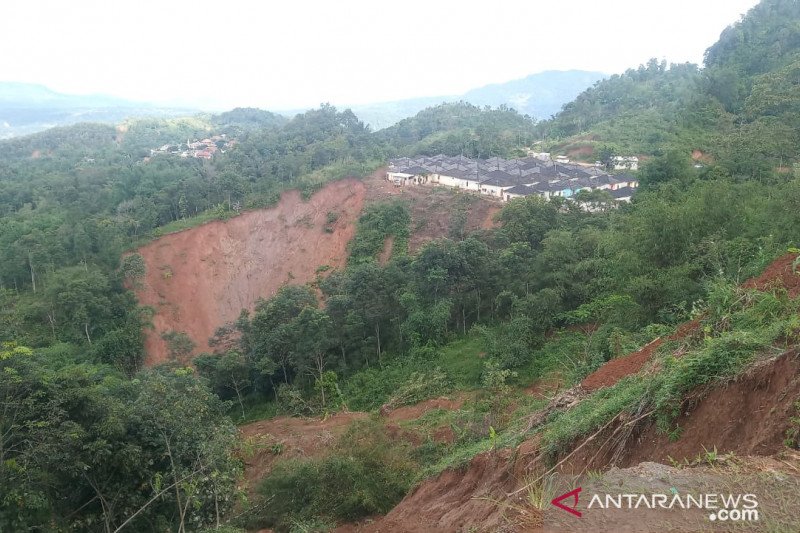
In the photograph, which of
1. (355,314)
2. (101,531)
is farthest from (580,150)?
(101,531)

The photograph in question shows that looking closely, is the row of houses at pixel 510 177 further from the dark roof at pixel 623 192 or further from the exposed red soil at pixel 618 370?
the exposed red soil at pixel 618 370

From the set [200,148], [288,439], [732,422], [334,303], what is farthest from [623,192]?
[200,148]

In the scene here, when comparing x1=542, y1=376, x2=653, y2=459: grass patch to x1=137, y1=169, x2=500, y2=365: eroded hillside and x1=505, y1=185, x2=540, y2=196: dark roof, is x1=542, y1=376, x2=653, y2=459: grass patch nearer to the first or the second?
x1=137, y1=169, x2=500, y2=365: eroded hillside

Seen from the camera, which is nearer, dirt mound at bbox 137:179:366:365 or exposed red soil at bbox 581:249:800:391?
exposed red soil at bbox 581:249:800:391

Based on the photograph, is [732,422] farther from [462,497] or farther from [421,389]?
[421,389]

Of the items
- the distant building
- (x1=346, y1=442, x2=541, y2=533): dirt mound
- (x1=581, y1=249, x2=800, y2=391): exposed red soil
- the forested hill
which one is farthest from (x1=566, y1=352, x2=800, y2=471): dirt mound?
the distant building

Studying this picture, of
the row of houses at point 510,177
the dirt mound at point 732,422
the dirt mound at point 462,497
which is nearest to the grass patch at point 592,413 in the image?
the dirt mound at point 732,422
